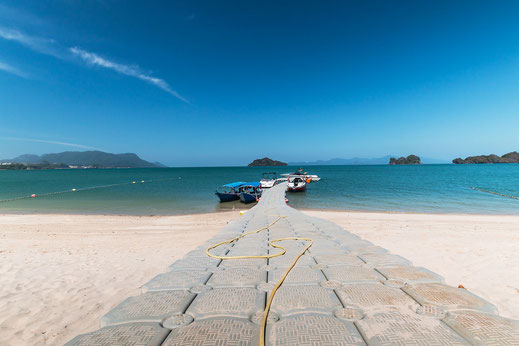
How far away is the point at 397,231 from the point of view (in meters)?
11.7

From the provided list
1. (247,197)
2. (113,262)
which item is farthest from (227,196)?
(113,262)

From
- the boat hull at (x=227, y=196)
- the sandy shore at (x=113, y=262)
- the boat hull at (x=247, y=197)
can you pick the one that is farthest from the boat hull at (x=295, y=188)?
the sandy shore at (x=113, y=262)

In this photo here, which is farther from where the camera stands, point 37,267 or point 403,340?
point 37,267

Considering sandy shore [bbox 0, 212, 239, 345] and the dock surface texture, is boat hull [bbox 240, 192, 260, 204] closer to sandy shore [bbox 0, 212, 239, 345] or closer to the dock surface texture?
sandy shore [bbox 0, 212, 239, 345]

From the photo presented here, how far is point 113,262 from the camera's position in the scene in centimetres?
752

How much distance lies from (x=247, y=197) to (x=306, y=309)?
2307cm

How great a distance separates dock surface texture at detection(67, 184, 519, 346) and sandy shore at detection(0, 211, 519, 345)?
2965mm

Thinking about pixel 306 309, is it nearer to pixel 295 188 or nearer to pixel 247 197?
pixel 247 197

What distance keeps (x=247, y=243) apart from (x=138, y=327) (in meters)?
3.30

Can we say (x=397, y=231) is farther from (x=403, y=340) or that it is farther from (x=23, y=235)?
(x=23, y=235)

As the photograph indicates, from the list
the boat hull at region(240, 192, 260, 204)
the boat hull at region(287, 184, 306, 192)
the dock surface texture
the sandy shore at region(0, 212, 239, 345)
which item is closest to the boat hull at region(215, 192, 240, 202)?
the boat hull at region(240, 192, 260, 204)

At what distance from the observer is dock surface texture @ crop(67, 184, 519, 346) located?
1953 millimetres

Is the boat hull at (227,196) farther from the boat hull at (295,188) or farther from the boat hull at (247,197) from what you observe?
A: the boat hull at (295,188)

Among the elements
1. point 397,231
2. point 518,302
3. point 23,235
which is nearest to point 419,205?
point 397,231
